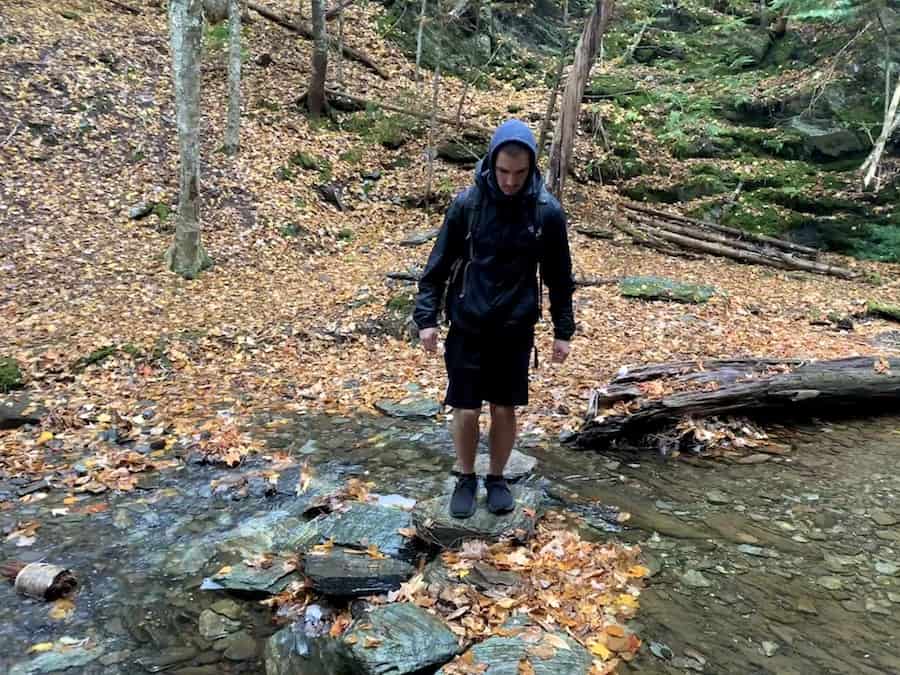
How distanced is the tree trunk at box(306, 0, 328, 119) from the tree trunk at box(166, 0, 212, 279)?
18.2 ft

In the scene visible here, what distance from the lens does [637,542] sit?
4.05 meters

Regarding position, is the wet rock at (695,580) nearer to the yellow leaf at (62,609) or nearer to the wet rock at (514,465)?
the wet rock at (514,465)

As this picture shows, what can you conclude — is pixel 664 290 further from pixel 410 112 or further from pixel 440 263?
pixel 410 112

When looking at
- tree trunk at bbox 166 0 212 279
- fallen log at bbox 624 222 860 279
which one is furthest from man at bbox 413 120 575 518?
fallen log at bbox 624 222 860 279

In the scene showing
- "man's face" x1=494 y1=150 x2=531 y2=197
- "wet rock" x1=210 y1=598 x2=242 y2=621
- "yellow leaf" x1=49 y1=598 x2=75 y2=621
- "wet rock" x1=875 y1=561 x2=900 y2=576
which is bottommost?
"yellow leaf" x1=49 y1=598 x2=75 y2=621

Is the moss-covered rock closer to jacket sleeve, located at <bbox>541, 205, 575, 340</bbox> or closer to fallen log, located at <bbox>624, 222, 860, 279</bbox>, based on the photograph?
fallen log, located at <bbox>624, 222, 860, 279</bbox>

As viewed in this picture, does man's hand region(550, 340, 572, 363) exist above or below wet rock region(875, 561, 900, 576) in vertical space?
above

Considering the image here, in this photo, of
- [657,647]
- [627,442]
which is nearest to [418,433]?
[627,442]

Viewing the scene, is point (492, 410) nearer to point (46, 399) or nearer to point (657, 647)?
point (657, 647)

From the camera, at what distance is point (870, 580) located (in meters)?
3.70

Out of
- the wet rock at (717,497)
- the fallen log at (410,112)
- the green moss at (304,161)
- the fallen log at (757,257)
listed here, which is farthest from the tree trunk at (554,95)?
the wet rock at (717,497)

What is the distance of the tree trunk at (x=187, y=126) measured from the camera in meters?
9.84

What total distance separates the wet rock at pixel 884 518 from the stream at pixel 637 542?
12 mm

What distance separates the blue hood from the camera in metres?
3.27
